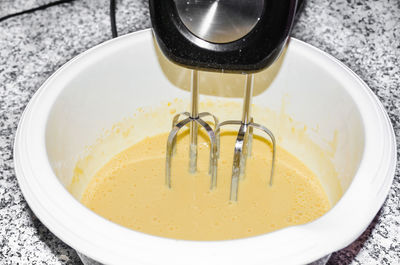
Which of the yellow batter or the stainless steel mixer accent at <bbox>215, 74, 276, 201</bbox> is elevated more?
the stainless steel mixer accent at <bbox>215, 74, 276, 201</bbox>

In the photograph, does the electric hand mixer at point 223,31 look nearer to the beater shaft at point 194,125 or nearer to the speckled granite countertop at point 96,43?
the beater shaft at point 194,125

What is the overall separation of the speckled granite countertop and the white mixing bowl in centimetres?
7

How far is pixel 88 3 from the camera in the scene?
3.00ft

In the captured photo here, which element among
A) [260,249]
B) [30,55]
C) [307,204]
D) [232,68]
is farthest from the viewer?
[30,55]

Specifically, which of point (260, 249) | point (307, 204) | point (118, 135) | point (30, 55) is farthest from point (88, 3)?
point (260, 249)

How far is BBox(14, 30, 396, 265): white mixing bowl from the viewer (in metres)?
0.45

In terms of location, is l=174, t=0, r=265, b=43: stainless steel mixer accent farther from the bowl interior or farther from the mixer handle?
the bowl interior

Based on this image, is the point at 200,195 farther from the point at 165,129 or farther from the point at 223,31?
the point at 223,31

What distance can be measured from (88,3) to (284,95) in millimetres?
385

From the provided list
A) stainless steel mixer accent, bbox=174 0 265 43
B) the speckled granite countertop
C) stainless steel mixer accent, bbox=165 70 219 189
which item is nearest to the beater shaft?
stainless steel mixer accent, bbox=165 70 219 189

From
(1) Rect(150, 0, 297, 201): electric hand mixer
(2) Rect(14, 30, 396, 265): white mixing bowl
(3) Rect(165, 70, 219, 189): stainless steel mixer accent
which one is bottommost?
(3) Rect(165, 70, 219, 189): stainless steel mixer accent

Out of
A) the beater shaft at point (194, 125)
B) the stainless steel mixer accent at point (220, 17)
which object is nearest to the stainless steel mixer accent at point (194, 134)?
the beater shaft at point (194, 125)

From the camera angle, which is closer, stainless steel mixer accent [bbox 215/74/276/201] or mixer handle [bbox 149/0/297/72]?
mixer handle [bbox 149/0/297/72]

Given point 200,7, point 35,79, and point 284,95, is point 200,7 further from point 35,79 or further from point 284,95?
point 35,79
